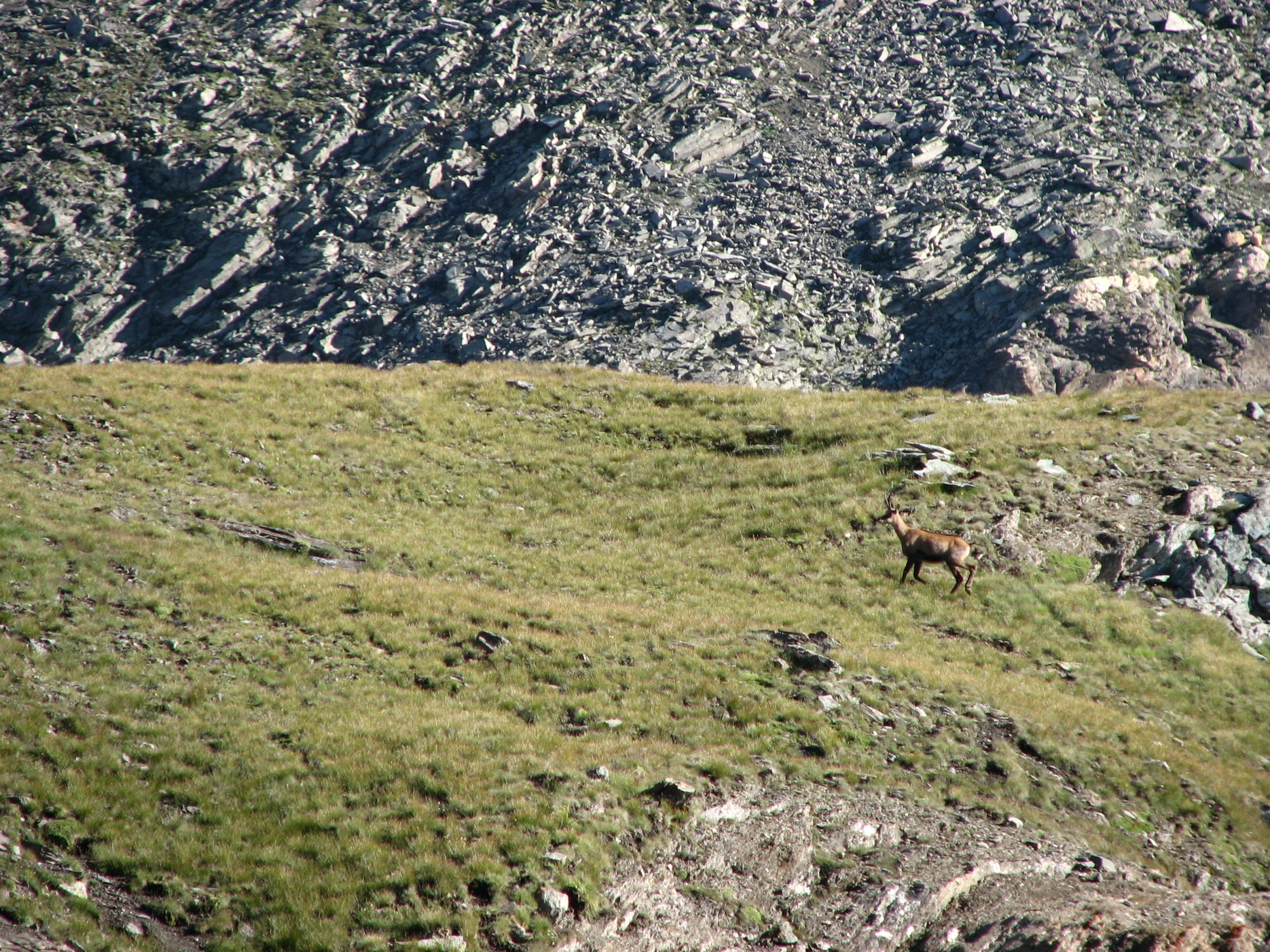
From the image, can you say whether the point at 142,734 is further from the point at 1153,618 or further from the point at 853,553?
the point at 1153,618

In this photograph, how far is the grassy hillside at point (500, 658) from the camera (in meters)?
11.7

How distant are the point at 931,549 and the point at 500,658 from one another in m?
11.4

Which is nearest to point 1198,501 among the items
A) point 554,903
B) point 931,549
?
point 931,549

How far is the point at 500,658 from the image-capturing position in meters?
17.5

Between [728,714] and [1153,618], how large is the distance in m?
12.8

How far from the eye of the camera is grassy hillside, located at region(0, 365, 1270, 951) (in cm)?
1166

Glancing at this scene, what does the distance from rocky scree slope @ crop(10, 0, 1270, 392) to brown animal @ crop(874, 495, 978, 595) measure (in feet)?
163

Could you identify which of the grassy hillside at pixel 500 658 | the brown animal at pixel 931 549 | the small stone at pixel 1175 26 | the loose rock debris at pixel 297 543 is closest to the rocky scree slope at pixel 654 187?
the small stone at pixel 1175 26

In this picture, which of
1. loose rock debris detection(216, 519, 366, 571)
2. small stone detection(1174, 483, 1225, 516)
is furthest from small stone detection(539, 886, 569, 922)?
small stone detection(1174, 483, 1225, 516)

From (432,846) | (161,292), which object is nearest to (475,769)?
(432,846)

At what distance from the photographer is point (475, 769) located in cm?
1322

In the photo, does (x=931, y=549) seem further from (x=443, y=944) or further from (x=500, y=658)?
(x=443, y=944)

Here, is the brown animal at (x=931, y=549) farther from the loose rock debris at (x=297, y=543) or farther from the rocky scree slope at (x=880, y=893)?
the loose rock debris at (x=297, y=543)

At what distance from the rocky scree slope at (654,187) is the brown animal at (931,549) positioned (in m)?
49.7
